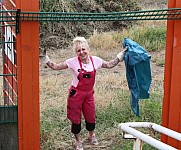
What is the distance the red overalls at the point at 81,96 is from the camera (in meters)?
4.36

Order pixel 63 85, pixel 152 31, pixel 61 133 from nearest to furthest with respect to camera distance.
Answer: pixel 61 133, pixel 63 85, pixel 152 31

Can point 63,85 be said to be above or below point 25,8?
below

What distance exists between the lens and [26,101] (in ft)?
12.7

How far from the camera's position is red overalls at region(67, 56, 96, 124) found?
4359 millimetres

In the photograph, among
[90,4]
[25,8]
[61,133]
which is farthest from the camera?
[90,4]

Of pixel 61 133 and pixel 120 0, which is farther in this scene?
pixel 120 0

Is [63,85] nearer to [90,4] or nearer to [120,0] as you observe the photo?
[90,4]

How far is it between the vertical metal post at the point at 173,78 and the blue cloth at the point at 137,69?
193 millimetres

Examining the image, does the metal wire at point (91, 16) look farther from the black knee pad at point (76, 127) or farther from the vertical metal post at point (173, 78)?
the black knee pad at point (76, 127)

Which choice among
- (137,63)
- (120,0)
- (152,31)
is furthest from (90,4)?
(137,63)

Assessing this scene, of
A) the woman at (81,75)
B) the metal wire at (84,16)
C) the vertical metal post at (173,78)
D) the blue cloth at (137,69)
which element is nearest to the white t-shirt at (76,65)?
the woman at (81,75)

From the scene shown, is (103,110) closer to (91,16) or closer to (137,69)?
(137,69)

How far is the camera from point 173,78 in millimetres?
4012

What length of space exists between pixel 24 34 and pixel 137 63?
1.02m
